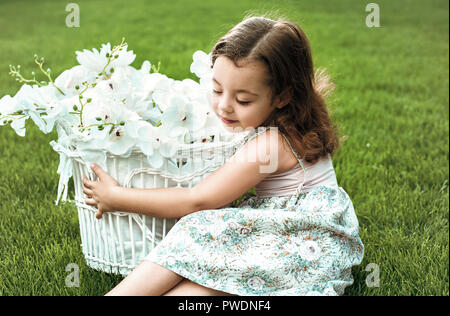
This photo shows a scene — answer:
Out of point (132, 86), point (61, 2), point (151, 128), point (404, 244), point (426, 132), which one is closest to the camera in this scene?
point (151, 128)

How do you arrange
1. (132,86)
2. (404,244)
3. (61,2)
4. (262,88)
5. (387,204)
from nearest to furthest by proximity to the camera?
1. (262,88)
2. (132,86)
3. (404,244)
4. (387,204)
5. (61,2)

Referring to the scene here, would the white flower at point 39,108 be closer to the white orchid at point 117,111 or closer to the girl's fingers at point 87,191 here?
the white orchid at point 117,111

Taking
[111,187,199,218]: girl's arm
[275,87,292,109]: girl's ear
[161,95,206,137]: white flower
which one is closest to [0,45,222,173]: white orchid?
[161,95,206,137]: white flower

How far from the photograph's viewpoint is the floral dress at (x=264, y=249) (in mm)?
1671

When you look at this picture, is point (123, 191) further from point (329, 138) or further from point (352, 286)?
point (352, 286)

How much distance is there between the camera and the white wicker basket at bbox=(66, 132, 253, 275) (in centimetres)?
175

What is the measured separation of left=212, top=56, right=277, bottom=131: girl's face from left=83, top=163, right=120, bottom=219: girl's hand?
0.42 m

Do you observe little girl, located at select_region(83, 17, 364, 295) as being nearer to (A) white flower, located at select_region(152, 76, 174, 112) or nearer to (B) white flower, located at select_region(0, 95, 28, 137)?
(A) white flower, located at select_region(152, 76, 174, 112)

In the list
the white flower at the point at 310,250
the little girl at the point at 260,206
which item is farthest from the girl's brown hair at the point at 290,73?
the white flower at the point at 310,250

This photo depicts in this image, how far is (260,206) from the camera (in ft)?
6.25

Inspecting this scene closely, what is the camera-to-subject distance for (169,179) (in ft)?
5.84

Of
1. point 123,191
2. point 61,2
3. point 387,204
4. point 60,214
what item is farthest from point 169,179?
point 61,2

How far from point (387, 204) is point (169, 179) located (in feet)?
3.89

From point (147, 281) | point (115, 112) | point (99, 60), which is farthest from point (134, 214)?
point (99, 60)
